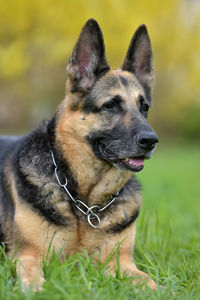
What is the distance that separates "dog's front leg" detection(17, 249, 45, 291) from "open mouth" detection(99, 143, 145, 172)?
104 centimetres

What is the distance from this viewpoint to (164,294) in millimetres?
2488

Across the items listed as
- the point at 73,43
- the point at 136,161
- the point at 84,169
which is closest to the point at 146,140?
the point at 136,161

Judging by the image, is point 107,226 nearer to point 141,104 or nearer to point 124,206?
point 124,206

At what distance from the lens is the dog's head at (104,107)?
329cm

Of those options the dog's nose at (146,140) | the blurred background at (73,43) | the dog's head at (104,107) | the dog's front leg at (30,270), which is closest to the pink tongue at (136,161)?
the dog's head at (104,107)

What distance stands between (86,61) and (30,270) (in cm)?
195

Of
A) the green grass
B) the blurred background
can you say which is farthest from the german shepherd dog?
the blurred background

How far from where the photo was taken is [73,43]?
14383mm

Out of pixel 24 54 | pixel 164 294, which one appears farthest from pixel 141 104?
pixel 24 54

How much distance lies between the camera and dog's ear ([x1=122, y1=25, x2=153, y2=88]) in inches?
149

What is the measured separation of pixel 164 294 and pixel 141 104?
1831 millimetres

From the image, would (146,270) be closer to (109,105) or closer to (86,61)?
(109,105)

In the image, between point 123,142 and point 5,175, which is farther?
point 5,175

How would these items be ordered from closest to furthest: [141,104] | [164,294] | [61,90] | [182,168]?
[164,294], [141,104], [182,168], [61,90]
